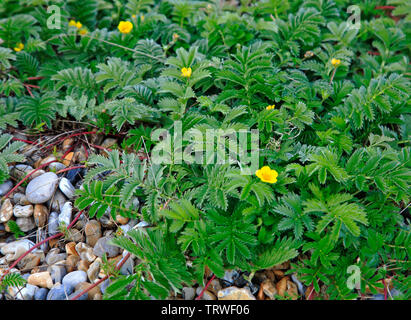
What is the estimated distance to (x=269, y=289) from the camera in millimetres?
1913

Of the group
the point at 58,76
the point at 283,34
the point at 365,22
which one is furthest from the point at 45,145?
the point at 365,22

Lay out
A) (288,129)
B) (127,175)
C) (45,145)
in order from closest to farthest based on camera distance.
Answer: (127,175) < (288,129) < (45,145)

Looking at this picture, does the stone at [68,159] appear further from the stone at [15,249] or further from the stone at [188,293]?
the stone at [188,293]

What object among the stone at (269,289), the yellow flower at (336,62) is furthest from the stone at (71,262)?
the yellow flower at (336,62)

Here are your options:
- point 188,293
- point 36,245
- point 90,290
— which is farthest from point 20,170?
point 188,293

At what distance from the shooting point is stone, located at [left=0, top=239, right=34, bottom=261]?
83.3 inches

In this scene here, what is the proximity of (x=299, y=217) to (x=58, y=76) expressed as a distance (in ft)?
5.57

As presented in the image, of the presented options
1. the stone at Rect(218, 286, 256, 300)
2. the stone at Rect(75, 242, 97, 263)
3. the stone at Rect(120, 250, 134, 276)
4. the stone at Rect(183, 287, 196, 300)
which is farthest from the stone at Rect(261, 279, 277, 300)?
the stone at Rect(75, 242, 97, 263)

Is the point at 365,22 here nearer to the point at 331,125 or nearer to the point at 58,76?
the point at 331,125

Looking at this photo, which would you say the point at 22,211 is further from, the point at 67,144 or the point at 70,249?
the point at 67,144

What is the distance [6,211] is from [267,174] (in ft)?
4.66

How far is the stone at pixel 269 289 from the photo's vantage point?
1901 millimetres
